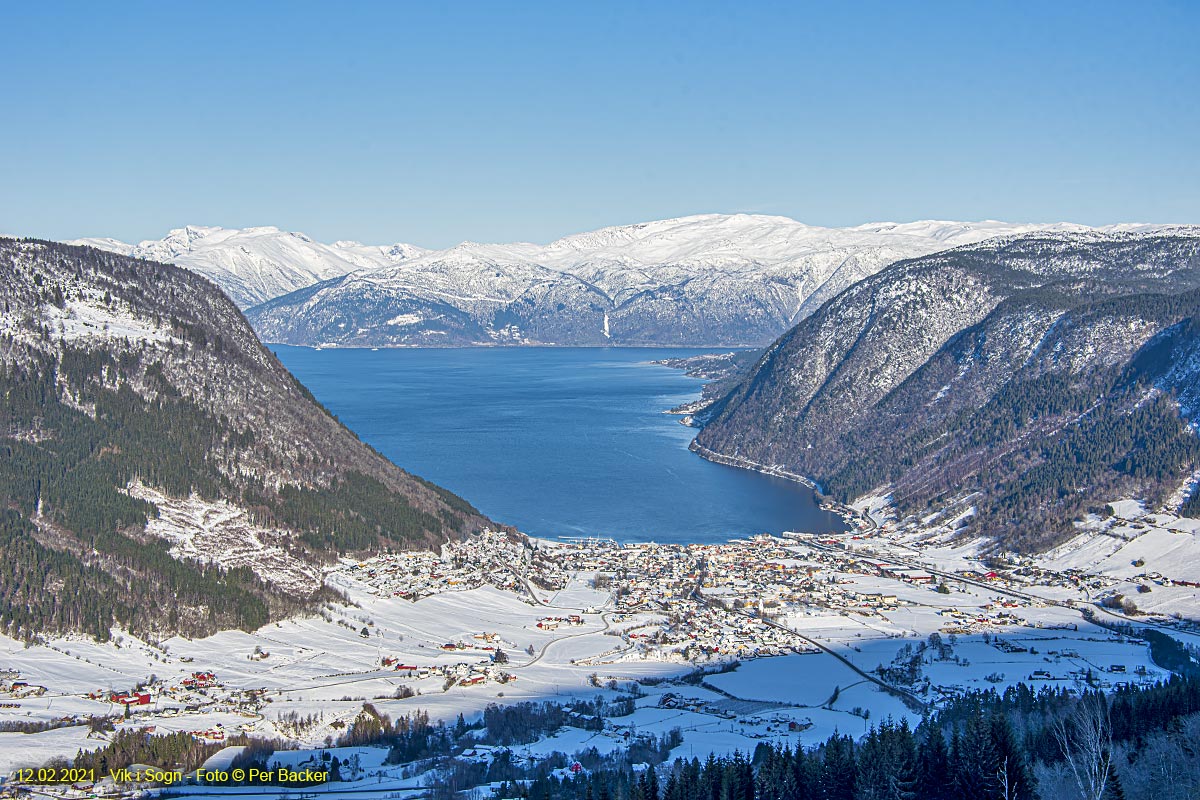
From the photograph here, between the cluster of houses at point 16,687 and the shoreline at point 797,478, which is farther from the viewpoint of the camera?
the shoreline at point 797,478

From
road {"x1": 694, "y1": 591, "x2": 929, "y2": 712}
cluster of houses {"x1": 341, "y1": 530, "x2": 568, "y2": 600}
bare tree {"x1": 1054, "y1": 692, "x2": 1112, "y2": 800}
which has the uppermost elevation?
bare tree {"x1": 1054, "y1": 692, "x2": 1112, "y2": 800}

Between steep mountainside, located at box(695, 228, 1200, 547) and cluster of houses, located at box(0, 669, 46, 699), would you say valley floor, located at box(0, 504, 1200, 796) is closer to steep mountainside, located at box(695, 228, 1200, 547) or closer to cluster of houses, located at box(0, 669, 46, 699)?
cluster of houses, located at box(0, 669, 46, 699)

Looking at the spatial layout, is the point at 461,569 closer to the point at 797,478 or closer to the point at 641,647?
the point at 641,647

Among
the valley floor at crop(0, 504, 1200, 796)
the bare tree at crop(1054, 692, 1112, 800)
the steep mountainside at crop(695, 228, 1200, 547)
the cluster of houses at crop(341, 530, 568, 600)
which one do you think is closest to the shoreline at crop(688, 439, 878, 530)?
the steep mountainside at crop(695, 228, 1200, 547)

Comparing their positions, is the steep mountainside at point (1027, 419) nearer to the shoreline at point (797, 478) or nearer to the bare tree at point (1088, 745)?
the shoreline at point (797, 478)

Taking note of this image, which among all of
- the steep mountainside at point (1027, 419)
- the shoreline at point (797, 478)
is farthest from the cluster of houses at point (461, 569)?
the steep mountainside at point (1027, 419)
